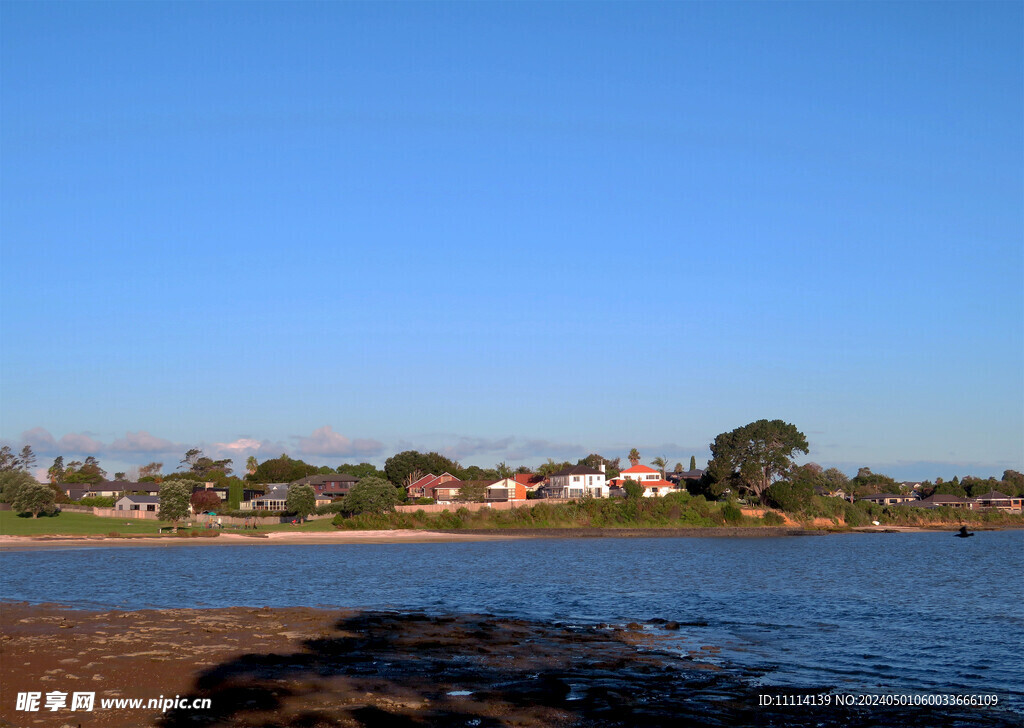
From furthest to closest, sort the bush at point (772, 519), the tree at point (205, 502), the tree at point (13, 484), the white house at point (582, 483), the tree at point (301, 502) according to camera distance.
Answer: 1. the white house at point (582, 483)
2. the bush at point (772, 519)
3. the tree at point (205, 502)
4. the tree at point (301, 502)
5. the tree at point (13, 484)

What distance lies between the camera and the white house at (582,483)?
534 feet

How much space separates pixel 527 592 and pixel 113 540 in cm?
6007

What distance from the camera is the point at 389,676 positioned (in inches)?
973

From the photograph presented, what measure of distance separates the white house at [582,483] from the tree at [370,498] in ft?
153

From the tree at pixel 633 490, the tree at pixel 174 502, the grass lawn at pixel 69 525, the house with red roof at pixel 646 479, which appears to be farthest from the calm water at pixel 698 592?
the house with red roof at pixel 646 479

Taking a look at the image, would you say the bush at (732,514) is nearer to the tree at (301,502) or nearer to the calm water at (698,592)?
the calm water at (698,592)

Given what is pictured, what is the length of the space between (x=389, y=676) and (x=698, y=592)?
3064 cm

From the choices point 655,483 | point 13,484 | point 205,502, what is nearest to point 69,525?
point 13,484

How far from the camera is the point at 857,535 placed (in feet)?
456

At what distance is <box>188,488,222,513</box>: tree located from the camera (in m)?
140

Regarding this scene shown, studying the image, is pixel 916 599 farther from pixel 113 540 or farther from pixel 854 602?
pixel 113 540

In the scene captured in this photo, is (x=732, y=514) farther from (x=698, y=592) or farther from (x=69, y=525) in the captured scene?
(x=69, y=525)

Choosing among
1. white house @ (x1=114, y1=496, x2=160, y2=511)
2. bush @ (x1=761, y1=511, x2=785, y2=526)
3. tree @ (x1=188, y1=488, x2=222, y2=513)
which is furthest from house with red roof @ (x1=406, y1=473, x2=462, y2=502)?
bush @ (x1=761, y1=511, x2=785, y2=526)

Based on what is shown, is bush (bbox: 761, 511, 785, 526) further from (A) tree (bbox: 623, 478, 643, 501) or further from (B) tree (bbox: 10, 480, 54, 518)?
(B) tree (bbox: 10, 480, 54, 518)
